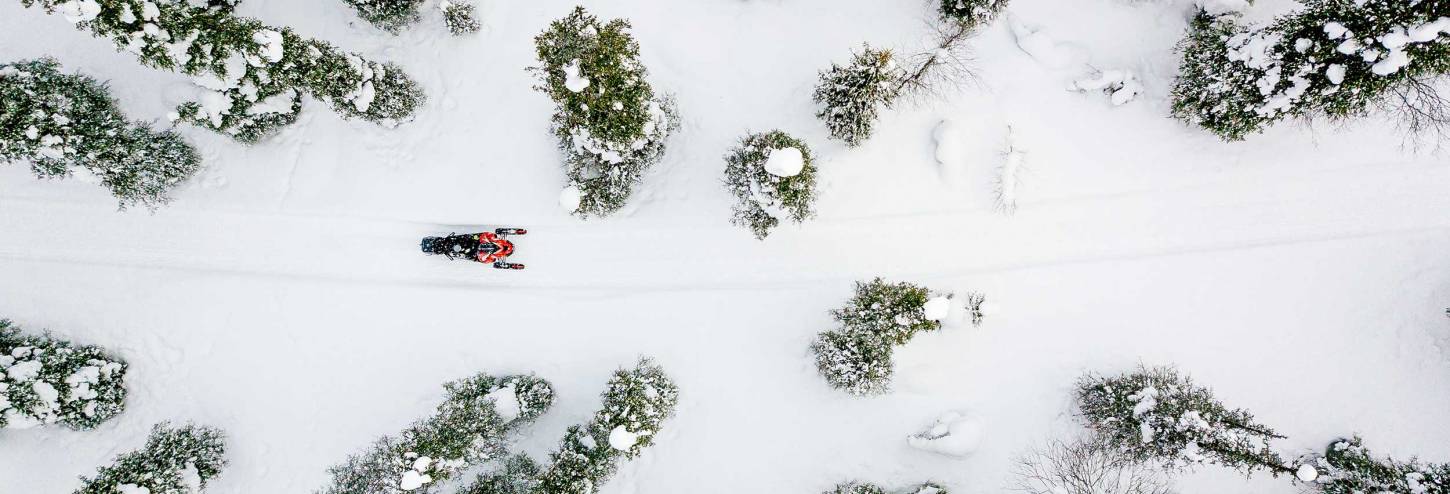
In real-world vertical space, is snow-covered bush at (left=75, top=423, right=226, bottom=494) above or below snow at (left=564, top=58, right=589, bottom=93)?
below

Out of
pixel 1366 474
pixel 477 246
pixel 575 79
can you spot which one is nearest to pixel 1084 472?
pixel 1366 474

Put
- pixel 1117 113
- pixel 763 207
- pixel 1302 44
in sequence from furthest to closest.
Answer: pixel 1117 113, pixel 763 207, pixel 1302 44

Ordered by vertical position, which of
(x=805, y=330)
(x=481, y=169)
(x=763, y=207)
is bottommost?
(x=805, y=330)

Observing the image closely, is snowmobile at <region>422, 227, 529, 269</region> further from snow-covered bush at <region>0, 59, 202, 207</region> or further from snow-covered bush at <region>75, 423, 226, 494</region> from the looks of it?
snow-covered bush at <region>75, 423, 226, 494</region>

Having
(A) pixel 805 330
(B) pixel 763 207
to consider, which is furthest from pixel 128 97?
(A) pixel 805 330

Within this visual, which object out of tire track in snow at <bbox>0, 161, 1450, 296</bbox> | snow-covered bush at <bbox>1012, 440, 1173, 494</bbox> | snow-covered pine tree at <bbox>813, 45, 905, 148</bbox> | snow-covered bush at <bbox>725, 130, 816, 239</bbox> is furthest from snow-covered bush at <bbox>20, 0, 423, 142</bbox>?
snow-covered bush at <bbox>1012, 440, 1173, 494</bbox>

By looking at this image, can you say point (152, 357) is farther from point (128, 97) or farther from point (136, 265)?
point (128, 97)
